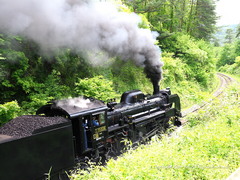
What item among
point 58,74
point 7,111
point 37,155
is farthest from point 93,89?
point 37,155

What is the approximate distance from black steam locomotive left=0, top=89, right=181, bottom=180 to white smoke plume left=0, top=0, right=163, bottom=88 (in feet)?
10.3

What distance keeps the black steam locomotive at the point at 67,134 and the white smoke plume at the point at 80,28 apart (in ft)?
10.3

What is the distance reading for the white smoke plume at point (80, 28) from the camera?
27.4 ft

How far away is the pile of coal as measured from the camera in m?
5.01

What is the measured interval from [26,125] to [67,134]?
100 cm

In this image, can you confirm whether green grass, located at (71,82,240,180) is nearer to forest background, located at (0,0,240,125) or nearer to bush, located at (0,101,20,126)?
forest background, located at (0,0,240,125)

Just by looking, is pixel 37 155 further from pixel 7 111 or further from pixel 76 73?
pixel 76 73

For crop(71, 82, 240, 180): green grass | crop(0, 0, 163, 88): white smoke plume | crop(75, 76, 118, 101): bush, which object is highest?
crop(0, 0, 163, 88): white smoke plume

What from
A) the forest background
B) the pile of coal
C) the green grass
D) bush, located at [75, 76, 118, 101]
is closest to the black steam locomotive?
the pile of coal

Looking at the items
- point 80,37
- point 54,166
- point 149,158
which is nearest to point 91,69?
point 80,37

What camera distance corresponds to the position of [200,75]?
2544 centimetres

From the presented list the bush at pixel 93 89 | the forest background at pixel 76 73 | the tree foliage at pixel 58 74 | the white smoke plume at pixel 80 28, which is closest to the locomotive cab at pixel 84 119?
the forest background at pixel 76 73

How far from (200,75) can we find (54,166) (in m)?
23.1

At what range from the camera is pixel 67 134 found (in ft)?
18.4
